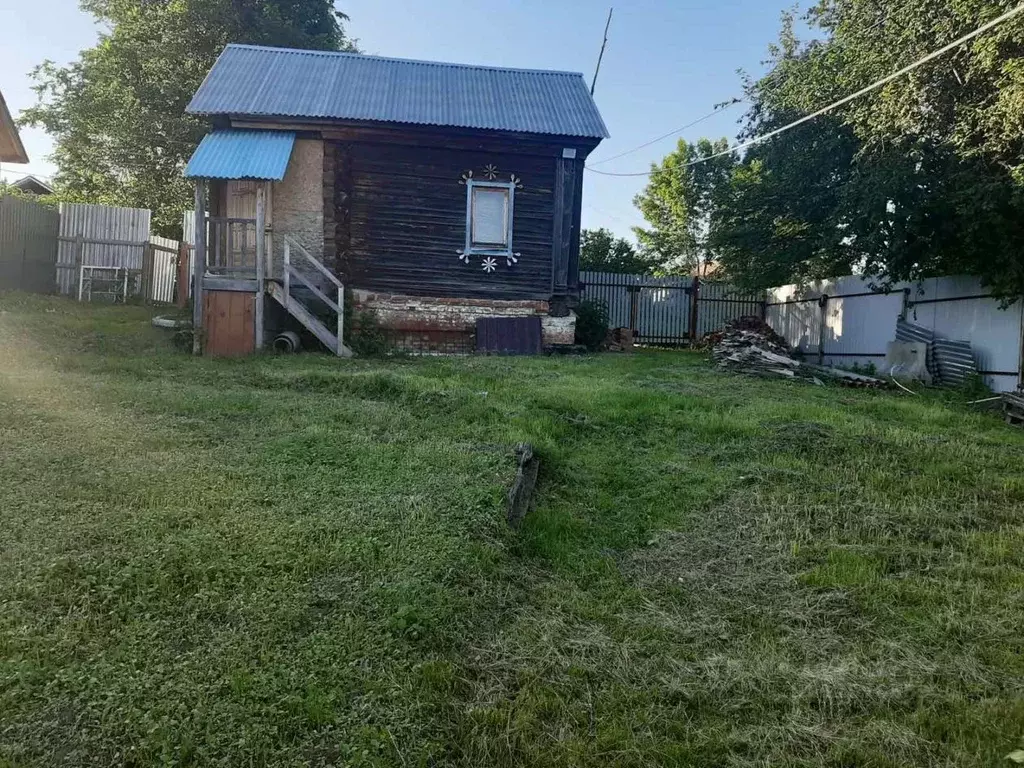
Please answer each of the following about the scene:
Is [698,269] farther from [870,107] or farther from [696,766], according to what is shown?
[696,766]

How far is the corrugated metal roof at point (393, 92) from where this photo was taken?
41.9ft

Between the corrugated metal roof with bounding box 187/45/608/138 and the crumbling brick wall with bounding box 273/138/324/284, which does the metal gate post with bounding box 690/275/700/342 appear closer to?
the corrugated metal roof with bounding box 187/45/608/138

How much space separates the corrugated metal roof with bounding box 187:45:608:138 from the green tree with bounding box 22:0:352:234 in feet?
26.1

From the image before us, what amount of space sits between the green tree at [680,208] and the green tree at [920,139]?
17688mm

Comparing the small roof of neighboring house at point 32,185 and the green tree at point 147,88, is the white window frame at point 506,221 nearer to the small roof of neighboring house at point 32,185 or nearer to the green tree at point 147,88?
the green tree at point 147,88

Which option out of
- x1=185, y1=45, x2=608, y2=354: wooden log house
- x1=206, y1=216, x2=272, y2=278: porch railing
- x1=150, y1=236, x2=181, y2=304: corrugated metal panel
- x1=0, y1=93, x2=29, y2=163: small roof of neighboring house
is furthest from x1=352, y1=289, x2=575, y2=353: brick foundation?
x1=150, y1=236, x2=181, y2=304: corrugated metal panel

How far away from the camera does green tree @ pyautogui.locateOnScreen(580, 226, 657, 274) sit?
23375 mm

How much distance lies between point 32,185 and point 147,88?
369 inches

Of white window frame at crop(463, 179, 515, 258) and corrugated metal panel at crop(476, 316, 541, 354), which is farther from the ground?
white window frame at crop(463, 179, 515, 258)

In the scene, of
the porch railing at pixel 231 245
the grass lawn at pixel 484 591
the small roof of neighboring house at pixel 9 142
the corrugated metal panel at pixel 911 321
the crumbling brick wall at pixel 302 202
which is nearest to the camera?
the grass lawn at pixel 484 591

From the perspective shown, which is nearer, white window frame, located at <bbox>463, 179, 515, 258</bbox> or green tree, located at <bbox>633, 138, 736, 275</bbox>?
white window frame, located at <bbox>463, 179, 515, 258</bbox>

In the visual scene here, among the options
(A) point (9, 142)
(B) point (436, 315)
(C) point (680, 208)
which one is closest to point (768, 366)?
(B) point (436, 315)

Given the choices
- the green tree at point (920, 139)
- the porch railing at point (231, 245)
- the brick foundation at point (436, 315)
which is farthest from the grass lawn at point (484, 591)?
the brick foundation at point (436, 315)

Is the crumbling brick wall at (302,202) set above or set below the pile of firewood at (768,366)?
above
